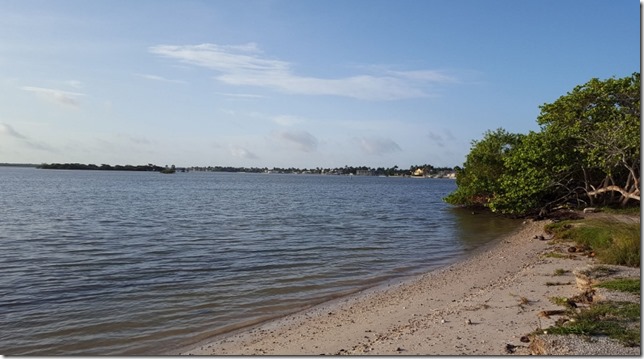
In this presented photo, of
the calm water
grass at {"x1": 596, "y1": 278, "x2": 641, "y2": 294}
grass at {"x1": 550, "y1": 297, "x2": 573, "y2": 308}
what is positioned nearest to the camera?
grass at {"x1": 550, "y1": 297, "x2": 573, "y2": 308}

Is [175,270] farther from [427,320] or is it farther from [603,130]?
[603,130]

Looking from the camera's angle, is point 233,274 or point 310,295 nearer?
point 310,295

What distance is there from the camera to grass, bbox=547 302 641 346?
815 cm

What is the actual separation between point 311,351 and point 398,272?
397 inches

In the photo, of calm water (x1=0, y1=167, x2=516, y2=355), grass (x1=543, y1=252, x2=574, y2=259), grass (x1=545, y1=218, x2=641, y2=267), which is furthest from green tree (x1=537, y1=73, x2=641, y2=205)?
grass (x1=543, y1=252, x2=574, y2=259)

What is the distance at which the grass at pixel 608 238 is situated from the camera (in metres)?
15.4

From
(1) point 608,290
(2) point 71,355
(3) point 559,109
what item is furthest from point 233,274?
(3) point 559,109

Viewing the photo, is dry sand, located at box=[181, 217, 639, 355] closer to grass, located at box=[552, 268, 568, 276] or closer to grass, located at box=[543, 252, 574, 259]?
grass, located at box=[552, 268, 568, 276]

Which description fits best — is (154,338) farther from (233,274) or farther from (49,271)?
(49,271)

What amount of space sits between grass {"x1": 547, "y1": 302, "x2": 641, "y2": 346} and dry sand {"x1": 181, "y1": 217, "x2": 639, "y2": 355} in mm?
690

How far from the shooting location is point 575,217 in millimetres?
31094

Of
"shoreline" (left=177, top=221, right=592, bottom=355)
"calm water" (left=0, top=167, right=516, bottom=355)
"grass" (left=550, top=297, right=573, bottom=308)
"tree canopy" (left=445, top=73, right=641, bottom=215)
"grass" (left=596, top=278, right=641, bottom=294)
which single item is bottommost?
"calm water" (left=0, top=167, right=516, bottom=355)

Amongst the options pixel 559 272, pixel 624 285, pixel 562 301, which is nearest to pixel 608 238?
pixel 559 272

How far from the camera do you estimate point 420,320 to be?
1134 cm
